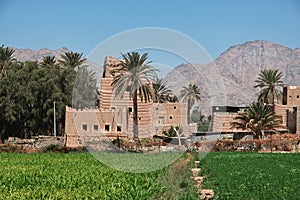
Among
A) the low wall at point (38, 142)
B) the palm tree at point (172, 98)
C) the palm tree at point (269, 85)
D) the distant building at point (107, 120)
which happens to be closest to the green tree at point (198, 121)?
the palm tree at point (172, 98)

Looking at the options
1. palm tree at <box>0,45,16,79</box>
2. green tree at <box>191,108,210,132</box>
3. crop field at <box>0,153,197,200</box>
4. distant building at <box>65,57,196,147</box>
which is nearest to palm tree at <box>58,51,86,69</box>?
palm tree at <box>0,45,16,79</box>

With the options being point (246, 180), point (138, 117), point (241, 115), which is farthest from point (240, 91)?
point (246, 180)

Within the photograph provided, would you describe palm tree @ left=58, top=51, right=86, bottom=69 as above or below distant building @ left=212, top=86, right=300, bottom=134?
above

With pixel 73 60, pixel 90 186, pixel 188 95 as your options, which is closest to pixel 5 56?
→ pixel 73 60

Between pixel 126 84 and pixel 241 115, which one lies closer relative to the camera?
pixel 126 84

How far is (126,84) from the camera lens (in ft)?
113

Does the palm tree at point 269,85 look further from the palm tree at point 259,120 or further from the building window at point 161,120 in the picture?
the building window at point 161,120

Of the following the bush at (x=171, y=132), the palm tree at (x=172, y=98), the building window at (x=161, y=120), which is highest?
the palm tree at (x=172, y=98)

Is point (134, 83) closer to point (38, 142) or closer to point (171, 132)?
point (171, 132)

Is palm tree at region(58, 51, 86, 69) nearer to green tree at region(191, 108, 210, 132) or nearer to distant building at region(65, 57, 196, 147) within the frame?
distant building at region(65, 57, 196, 147)

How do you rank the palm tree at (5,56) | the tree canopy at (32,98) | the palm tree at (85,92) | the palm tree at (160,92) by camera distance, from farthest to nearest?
1. the palm tree at (5,56)
2. the tree canopy at (32,98)
3. the palm tree at (85,92)
4. the palm tree at (160,92)

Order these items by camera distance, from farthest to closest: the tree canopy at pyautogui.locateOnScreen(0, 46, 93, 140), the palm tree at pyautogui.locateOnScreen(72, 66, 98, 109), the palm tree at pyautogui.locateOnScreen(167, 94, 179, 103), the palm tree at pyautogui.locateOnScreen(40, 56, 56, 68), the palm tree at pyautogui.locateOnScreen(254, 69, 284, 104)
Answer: the palm tree at pyautogui.locateOnScreen(254, 69, 284, 104) → the palm tree at pyautogui.locateOnScreen(40, 56, 56, 68) → the tree canopy at pyautogui.locateOnScreen(0, 46, 93, 140) → the palm tree at pyautogui.locateOnScreen(72, 66, 98, 109) → the palm tree at pyautogui.locateOnScreen(167, 94, 179, 103)

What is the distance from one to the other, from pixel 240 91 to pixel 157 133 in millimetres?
164154

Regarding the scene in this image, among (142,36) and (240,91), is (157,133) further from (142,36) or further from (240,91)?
(240,91)
